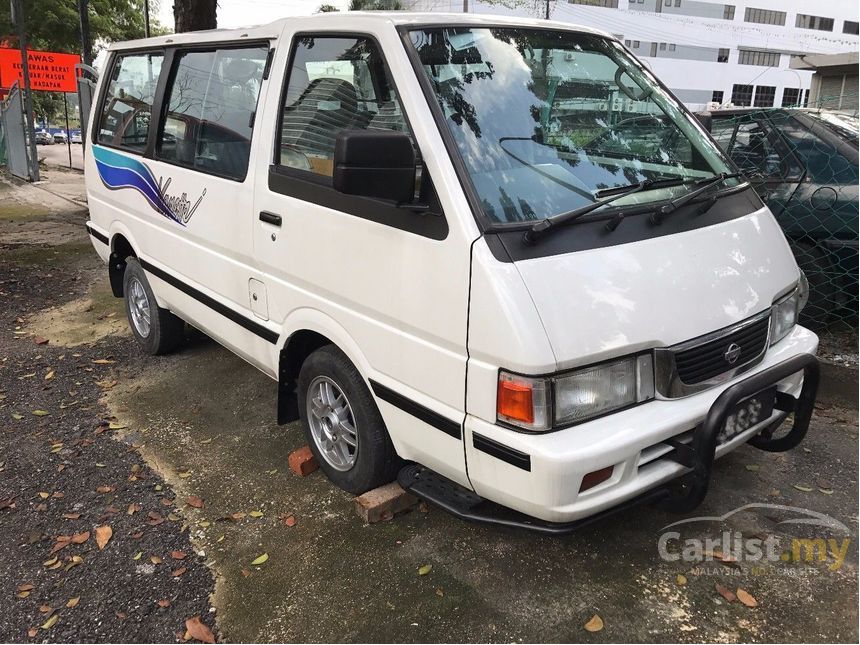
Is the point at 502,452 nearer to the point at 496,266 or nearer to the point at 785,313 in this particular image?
the point at 496,266

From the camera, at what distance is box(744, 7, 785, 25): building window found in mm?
53709

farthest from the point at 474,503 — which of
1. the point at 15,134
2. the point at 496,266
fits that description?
the point at 15,134

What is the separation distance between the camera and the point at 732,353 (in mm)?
2586

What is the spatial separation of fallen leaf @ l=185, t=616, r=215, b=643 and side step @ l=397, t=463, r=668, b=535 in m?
0.91

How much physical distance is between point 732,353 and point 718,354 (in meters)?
0.09

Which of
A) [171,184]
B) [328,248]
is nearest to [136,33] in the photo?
[171,184]

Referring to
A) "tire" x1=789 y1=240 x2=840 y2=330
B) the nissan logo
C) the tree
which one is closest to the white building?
the tree

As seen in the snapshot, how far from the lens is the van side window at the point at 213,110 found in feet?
11.2

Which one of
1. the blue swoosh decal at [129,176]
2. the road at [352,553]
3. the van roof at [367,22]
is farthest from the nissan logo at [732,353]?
the blue swoosh decal at [129,176]

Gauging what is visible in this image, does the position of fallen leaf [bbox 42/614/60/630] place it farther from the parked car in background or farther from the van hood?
the parked car in background

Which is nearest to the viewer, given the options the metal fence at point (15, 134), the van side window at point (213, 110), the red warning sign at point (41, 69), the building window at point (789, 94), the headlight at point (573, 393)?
the headlight at point (573, 393)

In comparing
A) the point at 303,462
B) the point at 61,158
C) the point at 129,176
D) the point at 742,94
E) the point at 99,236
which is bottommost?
the point at 61,158

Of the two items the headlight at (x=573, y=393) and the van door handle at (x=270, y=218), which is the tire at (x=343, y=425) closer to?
the van door handle at (x=270, y=218)

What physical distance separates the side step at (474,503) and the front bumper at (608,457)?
3 centimetres
